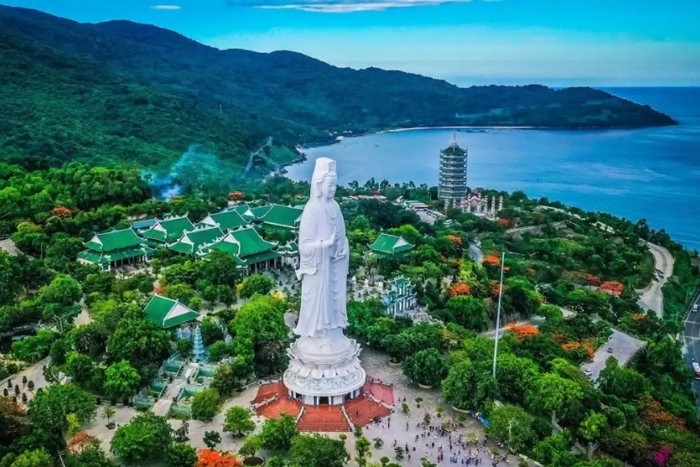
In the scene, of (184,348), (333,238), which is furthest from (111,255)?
(333,238)

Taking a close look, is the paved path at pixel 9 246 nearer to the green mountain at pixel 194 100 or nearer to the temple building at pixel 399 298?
the green mountain at pixel 194 100

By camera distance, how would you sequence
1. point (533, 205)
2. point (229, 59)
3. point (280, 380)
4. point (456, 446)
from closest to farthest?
point (456, 446) < point (280, 380) < point (533, 205) < point (229, 59)

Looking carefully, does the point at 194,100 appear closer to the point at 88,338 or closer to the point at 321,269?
the point at 88,338

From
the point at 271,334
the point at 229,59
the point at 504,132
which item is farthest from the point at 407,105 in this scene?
the point at 271,334

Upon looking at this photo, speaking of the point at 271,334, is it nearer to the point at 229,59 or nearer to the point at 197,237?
the point at 197,237

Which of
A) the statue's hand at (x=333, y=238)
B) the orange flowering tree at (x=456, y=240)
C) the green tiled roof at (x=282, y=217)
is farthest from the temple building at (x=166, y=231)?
the statue's hand at (x=333, y=238)

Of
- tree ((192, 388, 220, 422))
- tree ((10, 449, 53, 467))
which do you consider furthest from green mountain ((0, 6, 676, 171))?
tree ((10, 449, 53, 467))
